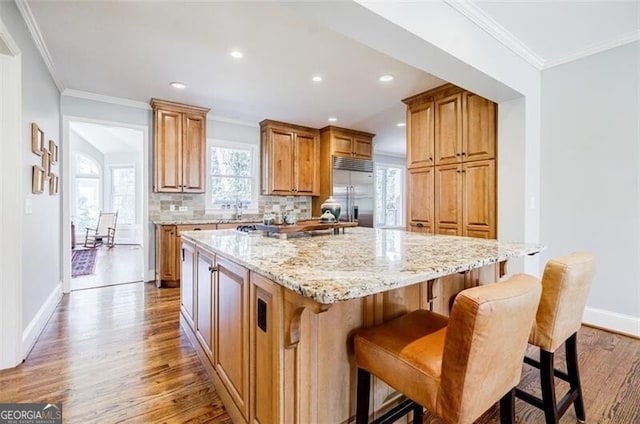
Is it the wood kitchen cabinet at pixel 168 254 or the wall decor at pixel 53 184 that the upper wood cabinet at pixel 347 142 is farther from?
the wall decor at pixel 53 184

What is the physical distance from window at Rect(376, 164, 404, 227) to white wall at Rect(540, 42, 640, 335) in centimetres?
479

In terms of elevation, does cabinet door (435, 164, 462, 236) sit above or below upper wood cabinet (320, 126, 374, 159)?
below

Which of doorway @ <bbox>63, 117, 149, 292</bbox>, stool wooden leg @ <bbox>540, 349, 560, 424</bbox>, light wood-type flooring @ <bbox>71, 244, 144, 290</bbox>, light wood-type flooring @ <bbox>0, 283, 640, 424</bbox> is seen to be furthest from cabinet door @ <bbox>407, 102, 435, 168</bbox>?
doorway @ <bbox>63, 117, 149, 292</bbox>

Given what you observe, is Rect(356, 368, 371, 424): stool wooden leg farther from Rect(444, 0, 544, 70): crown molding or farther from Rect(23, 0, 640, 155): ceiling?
Rect(444, 0, 544, 70): crown molding

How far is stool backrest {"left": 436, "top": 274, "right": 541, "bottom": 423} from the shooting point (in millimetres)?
810

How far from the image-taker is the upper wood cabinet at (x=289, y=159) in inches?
195

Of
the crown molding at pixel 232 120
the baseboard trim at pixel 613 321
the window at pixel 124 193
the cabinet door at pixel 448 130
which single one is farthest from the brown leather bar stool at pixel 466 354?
the window at pixel 124 193

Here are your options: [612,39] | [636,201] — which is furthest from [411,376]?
[612,39]

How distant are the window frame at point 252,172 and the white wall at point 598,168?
3915 mm

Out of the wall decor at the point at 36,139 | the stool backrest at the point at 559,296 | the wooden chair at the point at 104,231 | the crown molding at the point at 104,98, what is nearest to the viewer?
the stool backrest at the point at 559,296

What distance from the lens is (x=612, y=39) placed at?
2.55m

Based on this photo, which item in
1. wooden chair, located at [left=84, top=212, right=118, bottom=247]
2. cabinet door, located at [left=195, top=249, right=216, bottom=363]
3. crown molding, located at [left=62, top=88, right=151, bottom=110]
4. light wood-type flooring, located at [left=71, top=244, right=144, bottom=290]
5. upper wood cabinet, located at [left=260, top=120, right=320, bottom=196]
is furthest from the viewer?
wooden chair, located at [left=84, top=212, right=118, bottom=247]

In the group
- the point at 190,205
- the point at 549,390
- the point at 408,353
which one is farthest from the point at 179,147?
the point at 549,390

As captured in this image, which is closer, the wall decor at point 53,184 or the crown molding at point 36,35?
the crown molding at point 36,35
